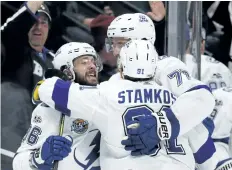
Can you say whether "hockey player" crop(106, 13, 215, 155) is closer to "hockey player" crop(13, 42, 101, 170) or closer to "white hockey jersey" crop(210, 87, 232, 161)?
"hockey player" crop(13, 42, 101, 170)

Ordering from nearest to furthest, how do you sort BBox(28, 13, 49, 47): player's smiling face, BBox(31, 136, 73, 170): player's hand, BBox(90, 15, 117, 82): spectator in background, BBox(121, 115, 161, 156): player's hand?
1. BBox(121, 115, 161, 156): player's hand
2. BBox(31, 136, 73, 170): player's hand
3. BBox(90, 15, 117, 82): spectator in background
4. BBox(28, 13, 49, 47): player's smiling face

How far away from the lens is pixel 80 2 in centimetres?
378

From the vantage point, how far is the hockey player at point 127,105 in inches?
95.5

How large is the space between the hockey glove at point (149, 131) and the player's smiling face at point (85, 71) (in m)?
0.41

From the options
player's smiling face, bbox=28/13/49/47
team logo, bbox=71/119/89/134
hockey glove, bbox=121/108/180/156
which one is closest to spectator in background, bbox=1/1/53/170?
player's smiling face, bbox=28/13/49/47

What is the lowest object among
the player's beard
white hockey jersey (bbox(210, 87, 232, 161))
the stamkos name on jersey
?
white hockey jersey (bbox(210, 87, 232, 161))

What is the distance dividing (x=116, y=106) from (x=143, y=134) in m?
0.12

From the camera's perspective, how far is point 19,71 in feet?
11.9

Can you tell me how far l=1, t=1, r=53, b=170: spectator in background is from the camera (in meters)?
3.55

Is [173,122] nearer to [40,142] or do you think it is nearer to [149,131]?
[149,131]

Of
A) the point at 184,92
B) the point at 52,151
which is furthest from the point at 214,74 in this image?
the point at 52,151

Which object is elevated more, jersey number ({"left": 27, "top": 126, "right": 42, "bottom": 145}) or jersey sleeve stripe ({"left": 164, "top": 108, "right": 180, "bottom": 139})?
jersey sleeve stripe ({"left": 164, "top": 108, "right": 180, "bottom": 139})

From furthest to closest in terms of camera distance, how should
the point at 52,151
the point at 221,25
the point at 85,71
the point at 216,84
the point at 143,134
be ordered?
the point at 221,25
the point at 216,84
the point at 85,71
the point at 52,151
the point at 143,134

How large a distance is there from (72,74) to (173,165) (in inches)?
21.3
